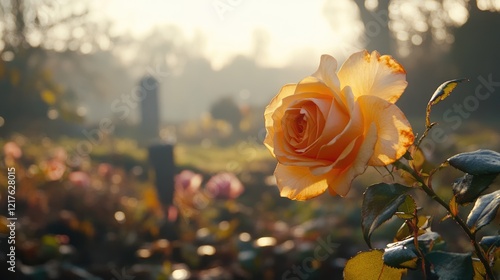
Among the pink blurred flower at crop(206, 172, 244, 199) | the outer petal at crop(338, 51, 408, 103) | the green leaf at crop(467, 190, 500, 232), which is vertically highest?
the pink blurred flower at crop(206, 172, 244, 199)

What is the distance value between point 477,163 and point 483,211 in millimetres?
79

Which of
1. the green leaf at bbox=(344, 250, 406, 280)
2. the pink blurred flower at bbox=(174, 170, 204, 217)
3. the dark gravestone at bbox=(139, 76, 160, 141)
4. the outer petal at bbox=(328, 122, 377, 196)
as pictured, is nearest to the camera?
the outer petal at bbox=(328, 122, 377, 196)

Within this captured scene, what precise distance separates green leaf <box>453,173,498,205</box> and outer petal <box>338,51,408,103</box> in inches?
5.3

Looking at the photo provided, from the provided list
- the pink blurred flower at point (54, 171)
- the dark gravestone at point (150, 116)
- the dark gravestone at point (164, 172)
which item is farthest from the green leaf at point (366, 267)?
the dark gravestone at point (150, 116)

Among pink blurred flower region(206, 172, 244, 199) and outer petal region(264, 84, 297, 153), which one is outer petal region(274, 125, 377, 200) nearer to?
outer petal region(264, 84, 297, 153)

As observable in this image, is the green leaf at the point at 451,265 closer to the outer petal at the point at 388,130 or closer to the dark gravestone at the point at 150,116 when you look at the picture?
the outer petal at the point at 388,130

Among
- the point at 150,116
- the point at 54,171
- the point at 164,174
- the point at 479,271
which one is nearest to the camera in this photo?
the point at 479,271

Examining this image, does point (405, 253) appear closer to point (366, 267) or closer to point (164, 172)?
point (366, 267)

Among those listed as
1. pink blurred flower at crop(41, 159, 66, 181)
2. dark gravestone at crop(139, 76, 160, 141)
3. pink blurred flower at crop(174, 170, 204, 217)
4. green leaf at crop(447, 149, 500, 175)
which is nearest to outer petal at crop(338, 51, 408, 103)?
green leaf at crop(447, 149, 500, 175)

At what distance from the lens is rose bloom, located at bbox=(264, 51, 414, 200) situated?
2.04 ft

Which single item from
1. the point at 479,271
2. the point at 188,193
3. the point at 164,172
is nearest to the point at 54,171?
the point at 164,172

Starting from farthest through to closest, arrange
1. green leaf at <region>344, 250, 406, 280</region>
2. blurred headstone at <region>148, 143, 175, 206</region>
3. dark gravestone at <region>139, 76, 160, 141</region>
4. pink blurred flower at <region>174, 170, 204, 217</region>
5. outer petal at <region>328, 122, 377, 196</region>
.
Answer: dark gravestone at <region>139, 76, 160, 141</region>, blurred headstone at <region>148, 143, 175, 206</region>, pink blurred flower at <region>174, 170, 204, 217</region>, green leaf at <region>344, 250, 406, 280</region>, outer petal at <region>328, 122, 377, 196</region>

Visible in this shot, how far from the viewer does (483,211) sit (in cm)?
70

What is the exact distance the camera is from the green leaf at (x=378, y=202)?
2.12ft
